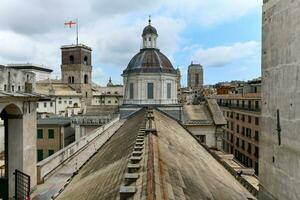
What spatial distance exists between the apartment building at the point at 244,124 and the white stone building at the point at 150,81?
454 inches

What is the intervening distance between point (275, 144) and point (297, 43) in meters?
2.13

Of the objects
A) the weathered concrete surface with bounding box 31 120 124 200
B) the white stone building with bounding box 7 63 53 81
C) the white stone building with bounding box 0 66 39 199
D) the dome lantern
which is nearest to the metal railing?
the white stone building with bounding box 0 66 39 199

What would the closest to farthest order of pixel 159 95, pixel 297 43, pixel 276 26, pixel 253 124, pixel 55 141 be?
pixel 297 43, pixel 276 26, pixel 159 95, pixel 55 141, pixel 253 124

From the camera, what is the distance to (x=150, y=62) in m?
33.4

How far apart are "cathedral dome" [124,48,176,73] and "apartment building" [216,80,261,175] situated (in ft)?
40.0

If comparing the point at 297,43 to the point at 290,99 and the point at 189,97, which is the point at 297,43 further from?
the point at 189,97

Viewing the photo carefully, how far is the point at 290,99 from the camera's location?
5.69m

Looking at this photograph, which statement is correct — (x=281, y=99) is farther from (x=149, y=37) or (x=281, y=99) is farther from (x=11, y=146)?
(x=149, y=37)

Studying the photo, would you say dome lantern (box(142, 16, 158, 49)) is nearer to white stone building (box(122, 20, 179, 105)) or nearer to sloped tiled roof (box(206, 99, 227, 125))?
white stone building (box(122, 20, 179, 105))

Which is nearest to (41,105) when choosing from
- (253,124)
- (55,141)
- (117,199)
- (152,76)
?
(55,141)

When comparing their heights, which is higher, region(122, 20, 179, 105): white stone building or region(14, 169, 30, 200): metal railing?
region(122, 20, 179, 105): white stone building

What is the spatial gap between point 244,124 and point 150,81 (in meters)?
17.8

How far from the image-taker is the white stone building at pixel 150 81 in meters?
32.9

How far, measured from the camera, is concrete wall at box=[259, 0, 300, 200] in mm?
5520
